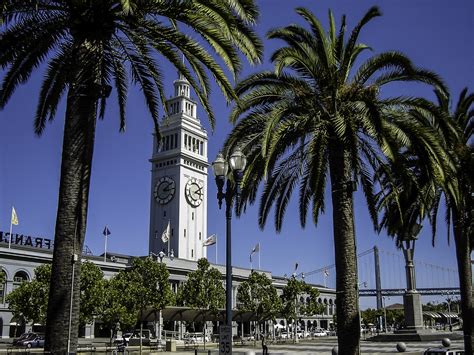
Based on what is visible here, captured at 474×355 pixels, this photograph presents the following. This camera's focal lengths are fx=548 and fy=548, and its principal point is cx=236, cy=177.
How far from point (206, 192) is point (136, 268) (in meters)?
64.7

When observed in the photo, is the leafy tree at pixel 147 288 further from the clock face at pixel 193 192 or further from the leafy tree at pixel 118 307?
the clock face at pixel 193 192

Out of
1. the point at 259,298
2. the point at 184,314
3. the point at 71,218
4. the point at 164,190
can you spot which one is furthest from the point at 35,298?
the point at 164,190

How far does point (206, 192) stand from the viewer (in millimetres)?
114375

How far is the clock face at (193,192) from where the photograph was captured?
106375 mm

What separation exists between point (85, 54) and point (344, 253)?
9.76 meters

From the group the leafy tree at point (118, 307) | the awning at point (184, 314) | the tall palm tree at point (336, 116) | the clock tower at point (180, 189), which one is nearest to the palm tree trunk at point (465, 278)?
the tall palm tree at point (336, 116)

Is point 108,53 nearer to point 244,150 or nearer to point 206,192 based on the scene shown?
point 244,150

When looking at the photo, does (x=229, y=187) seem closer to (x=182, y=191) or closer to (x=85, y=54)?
(x=85, y=54)

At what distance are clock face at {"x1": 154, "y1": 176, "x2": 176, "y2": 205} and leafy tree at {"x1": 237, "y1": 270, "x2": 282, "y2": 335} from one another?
4064 cm

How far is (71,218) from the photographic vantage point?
13.7 m

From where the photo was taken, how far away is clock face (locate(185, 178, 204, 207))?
106 meters

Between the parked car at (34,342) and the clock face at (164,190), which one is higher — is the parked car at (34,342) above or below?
below

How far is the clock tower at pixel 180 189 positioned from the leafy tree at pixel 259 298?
33.6m

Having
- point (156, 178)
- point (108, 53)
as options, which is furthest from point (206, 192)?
point (108, 53)
